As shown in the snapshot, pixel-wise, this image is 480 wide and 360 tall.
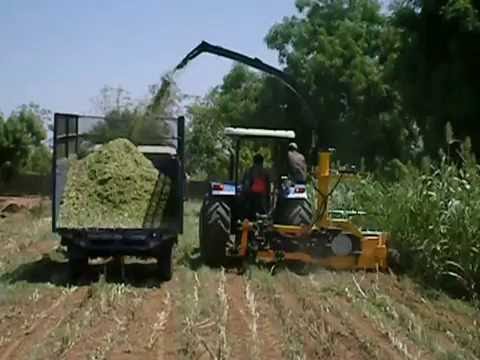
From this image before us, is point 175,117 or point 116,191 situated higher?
point 175,117

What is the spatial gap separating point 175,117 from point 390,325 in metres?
6.64

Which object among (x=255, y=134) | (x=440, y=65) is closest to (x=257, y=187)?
(x=255, y=134)

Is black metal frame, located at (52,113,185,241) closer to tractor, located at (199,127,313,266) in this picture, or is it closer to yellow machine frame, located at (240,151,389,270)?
tractor, located at (199,127,313,266)

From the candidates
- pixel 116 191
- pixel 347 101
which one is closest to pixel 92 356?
pixel 116 191

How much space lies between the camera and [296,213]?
15992 millimetres

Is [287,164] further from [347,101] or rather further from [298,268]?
[347,101]

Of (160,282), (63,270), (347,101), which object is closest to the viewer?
(160,282)

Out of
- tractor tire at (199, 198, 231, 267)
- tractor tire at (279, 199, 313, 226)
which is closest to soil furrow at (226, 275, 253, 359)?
tractor tire at (199, 198, 231, 267)

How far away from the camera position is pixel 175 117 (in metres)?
15.9

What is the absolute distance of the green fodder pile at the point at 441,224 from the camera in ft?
45.0

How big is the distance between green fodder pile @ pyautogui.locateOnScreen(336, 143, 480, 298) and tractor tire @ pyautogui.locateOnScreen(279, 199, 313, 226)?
5.84 ft

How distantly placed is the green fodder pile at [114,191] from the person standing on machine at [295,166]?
2.33m

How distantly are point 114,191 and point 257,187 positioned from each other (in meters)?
2.59

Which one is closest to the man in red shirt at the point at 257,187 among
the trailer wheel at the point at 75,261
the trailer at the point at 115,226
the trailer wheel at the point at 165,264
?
the trailer at the point at 115,226
